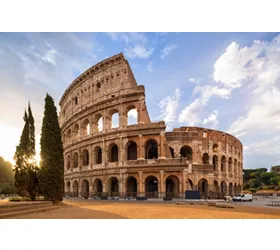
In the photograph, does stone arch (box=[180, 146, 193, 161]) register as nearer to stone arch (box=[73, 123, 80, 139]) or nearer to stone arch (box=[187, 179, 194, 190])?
stone arch (box=[187, 179, 194, 190])

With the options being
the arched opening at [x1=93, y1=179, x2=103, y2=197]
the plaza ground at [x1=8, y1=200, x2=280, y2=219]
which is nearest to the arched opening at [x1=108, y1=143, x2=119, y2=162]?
the arched opening at [x1=93, y1=179, x2=103, y2=197]

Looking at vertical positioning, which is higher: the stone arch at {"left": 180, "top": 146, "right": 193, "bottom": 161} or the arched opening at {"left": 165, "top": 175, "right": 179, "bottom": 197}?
the stone arch at {"left": 180, "top": 146, "right": 193, "bottom": 161}

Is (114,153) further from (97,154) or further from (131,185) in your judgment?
(131,185)

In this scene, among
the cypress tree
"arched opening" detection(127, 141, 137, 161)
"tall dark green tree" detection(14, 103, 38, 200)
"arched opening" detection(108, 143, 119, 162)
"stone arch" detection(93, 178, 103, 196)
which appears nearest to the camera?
"tall dark green tree" detection(14, 103, 38, 200)

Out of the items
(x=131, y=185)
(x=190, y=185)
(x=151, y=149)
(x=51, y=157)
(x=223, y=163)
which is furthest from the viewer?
(x=223, y=163)

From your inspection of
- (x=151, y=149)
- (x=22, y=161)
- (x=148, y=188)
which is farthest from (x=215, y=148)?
(x=22, y=161)
